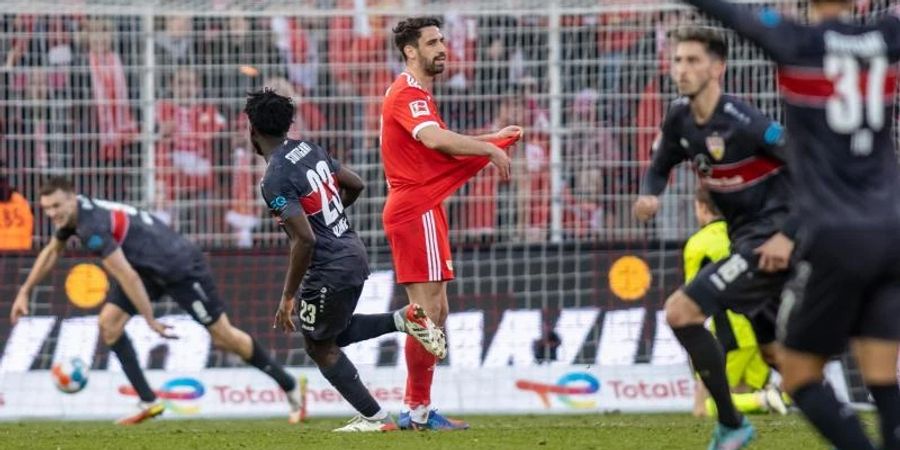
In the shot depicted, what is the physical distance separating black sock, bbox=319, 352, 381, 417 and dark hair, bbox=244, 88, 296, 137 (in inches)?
57.8

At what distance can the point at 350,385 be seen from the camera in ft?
35.1

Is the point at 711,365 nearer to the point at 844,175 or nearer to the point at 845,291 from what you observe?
the point at 845,291

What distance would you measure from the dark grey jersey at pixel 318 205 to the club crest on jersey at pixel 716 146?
2740 millimetres

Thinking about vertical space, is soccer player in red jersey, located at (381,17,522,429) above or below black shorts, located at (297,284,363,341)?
above

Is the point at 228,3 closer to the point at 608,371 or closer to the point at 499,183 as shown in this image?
the point at 499,183

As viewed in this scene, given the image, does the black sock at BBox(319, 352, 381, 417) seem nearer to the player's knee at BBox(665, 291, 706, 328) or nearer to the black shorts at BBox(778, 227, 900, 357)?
the player's knee at BBox(665, 291, 706, 328)

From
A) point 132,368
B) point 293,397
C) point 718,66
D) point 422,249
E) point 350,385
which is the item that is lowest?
point 293,397

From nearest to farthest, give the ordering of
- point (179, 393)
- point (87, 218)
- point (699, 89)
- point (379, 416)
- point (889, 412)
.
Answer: point (889, 412) → point (699, 89) → point (379, 416) → point (87, 218) → point (179, 393)

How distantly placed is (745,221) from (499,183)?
6.88 metres

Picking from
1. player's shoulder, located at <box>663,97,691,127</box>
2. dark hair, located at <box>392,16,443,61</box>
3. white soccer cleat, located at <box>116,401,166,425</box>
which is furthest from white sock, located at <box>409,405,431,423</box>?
white soccer cleat, located at <box>116,401,166,425</box>

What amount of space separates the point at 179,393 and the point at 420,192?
5321mm

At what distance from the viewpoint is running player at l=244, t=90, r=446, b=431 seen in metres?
10.5

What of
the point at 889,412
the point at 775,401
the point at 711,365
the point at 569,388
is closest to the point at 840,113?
the point at 889,412

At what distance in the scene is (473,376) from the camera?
15227 millimetres
